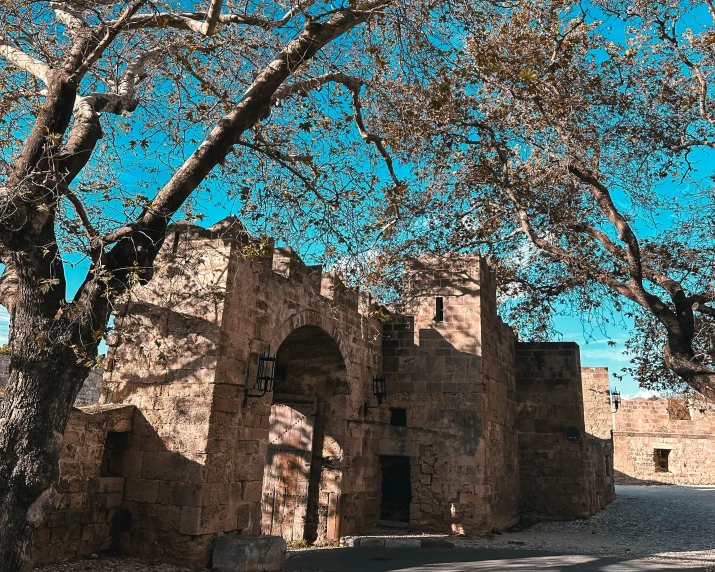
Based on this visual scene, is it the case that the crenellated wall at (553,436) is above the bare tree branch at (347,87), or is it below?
below

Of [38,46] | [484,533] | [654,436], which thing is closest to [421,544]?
[484,533]

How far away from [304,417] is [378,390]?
1592 mm

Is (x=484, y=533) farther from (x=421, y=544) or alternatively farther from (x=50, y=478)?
(x=50, y=478)

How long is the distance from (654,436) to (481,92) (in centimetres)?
1831

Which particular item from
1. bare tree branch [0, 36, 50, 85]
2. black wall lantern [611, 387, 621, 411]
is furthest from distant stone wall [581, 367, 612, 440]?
bare tree branch [0, 36, 50, 85]

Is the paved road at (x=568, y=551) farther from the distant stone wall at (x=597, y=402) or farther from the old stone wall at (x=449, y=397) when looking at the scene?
the distant stone wall at (x=597, y=402)

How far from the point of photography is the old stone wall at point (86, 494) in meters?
6.23

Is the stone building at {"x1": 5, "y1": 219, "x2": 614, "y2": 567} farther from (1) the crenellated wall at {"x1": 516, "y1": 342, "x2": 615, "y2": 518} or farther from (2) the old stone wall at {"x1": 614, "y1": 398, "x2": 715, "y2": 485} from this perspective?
(2) the old stone wall at {"x1": 614, "y1": 398, "x2": 715, "y2": 485}

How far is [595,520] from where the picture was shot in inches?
496

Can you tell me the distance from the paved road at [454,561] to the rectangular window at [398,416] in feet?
8.26

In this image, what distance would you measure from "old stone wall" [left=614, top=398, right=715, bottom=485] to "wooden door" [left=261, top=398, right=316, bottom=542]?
59.6 feet

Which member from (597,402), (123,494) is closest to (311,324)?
(123,494)

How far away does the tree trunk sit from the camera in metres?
4.21

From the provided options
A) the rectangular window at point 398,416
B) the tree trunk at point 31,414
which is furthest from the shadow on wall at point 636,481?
the tree trunk at point 31,414
